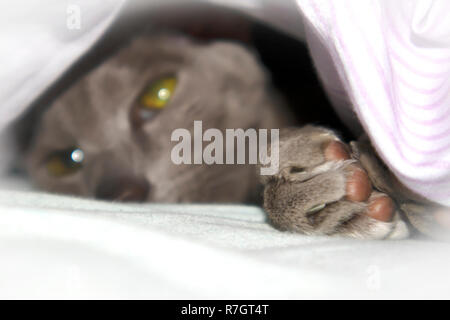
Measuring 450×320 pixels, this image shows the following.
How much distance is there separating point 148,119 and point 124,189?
0.22m

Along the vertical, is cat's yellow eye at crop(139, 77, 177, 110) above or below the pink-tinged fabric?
above

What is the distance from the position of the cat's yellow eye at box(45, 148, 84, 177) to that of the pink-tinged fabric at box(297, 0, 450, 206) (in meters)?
0.95

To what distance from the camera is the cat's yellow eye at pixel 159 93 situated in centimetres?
136

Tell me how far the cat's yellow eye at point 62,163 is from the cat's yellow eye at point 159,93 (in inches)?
10.2

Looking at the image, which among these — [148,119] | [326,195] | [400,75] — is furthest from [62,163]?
[400,75]

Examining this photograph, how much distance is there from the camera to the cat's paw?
70 centimetres

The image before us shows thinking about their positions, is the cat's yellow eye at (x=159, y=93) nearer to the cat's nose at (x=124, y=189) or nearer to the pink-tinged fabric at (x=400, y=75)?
the cat's nose at (x=124, y=189)

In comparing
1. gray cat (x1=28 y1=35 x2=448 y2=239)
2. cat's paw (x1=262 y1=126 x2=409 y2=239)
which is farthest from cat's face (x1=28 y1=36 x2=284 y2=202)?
cat's paw (x1=262 y1=126 x2=409 y2=239)

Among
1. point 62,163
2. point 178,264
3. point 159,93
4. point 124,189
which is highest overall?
point 159,93

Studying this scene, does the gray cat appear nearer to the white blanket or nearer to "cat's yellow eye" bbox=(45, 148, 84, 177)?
"cat's yellow eye" bbox=(45, 148, 84, 177)

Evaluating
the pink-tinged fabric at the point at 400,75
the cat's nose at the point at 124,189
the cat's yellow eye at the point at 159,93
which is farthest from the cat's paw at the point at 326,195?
the cat's yellow eye at the point at 159,93

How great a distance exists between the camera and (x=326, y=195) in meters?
0.72

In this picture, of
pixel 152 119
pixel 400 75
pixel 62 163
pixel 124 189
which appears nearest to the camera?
pixel 400 75

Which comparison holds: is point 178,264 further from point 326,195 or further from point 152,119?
point 152,119
